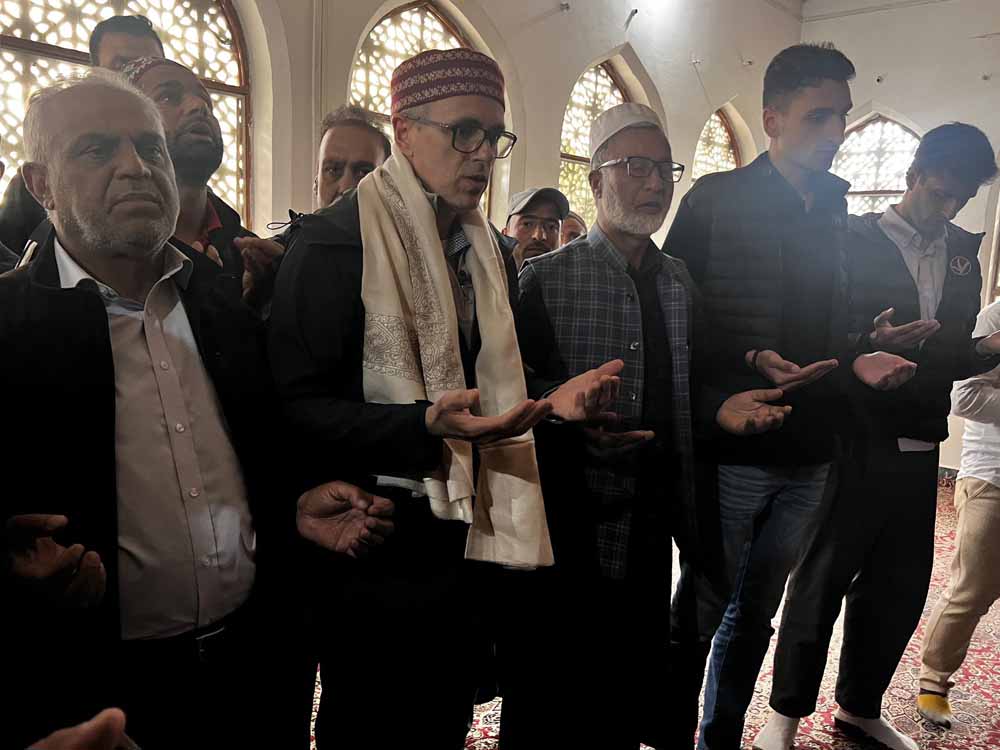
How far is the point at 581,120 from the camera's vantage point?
6.77 metres

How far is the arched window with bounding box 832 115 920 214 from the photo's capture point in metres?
7.81

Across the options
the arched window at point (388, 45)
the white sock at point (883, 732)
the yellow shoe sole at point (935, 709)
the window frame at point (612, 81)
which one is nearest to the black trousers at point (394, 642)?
the white sock at point (883, 732)

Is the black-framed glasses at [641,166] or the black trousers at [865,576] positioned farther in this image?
the black trousers at [865,576]

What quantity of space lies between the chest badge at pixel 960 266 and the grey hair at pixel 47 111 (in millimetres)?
2478

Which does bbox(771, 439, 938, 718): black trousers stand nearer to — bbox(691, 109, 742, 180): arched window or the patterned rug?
the patterned rug

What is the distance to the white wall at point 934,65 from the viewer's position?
7098mm

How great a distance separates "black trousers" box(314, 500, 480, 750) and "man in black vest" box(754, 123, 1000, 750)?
1.44 m

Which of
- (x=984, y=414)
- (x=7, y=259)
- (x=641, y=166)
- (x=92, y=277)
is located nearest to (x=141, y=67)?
(x=7, y=259)

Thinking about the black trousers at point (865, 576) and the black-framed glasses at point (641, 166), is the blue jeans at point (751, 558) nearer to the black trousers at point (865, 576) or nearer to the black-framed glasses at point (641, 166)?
the black trousers at point (865, 576)

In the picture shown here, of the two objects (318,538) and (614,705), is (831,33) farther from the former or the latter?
(318,538)

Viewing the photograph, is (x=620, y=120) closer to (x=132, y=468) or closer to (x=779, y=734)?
(x=132, y=468)

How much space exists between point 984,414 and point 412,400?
238cm

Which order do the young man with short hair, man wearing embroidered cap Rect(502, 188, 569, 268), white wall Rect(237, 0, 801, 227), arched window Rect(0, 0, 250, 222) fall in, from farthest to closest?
white wall Rect(237, 0, 801, 227), arched window Rect(0, 0, 250, 222), man wearing embroidered cap Rect(502, 188, 569, 268), the young man with short hair

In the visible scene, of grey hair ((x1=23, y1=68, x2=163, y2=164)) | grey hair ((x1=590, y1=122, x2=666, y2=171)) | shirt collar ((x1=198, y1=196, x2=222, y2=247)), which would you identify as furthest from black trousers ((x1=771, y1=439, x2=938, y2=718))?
grey hair ((x1=23, y1=68, x2=163, y2=164))
